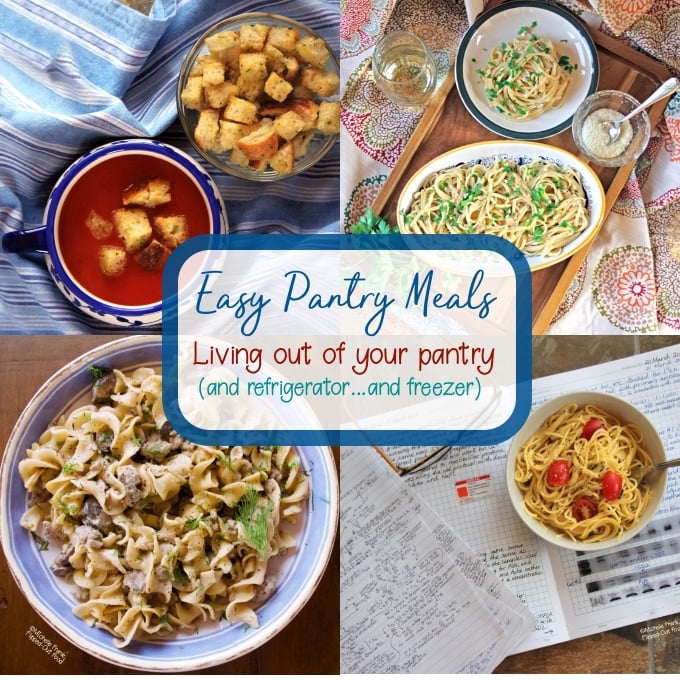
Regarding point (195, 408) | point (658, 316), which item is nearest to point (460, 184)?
point (658, 316)

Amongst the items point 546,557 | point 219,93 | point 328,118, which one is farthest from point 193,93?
point 546,557

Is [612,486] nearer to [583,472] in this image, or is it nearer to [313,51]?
[583,472]

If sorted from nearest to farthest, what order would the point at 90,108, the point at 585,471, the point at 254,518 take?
the point at 254,518 < the point at 585,471 < the point at 90,108

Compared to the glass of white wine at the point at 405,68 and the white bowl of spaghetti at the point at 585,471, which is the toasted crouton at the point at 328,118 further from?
the white bowl of spaghetti at the point at 585,471

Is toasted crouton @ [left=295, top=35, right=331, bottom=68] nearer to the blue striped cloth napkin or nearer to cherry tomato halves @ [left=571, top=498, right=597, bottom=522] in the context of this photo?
the blue striped cloth napkin

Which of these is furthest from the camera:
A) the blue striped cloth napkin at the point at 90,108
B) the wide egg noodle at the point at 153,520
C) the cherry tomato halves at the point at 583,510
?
the blue striped cloth napkin at the point at 90,108

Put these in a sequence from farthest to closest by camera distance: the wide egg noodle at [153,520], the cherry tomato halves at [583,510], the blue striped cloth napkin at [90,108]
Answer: the blue striped cloth napkin at [90,108] < the cherry tomato halves at [583,510] < the wide egg noodle at [153,520]

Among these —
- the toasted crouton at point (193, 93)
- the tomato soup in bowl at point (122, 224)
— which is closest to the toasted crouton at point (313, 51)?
the toasted crouton at point (193, 93)

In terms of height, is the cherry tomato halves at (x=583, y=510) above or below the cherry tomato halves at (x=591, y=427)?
below
